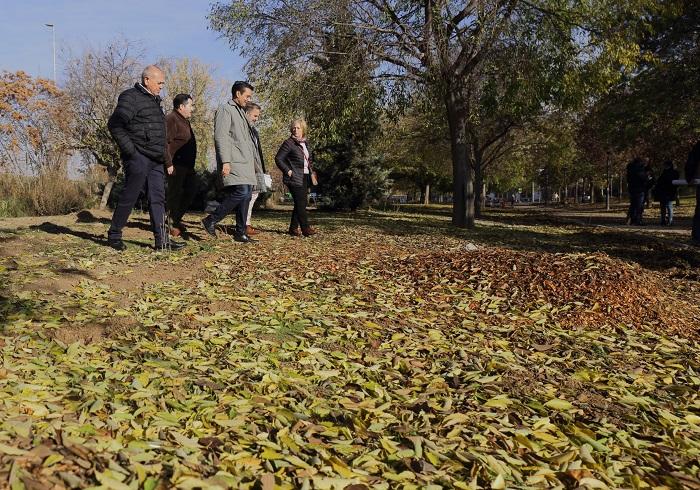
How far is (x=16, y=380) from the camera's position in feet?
8.48

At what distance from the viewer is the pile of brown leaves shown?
4.50 m

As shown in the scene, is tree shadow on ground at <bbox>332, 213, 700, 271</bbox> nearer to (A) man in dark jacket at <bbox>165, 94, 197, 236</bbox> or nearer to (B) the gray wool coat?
(B) the gray wool coat

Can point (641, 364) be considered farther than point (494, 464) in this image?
Yes

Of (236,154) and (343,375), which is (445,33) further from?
(343,375)

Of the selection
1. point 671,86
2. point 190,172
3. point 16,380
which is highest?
point 671,86

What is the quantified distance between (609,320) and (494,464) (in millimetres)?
2656

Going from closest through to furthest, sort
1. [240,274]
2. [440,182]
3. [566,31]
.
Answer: [240,274]
[566,31]
[440,182]

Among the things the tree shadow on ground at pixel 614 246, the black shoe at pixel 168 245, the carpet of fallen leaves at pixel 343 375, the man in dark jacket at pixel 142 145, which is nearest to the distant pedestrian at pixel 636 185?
the tree shadow on ground at pixel 614 246

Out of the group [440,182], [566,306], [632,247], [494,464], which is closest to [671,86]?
[632,247]

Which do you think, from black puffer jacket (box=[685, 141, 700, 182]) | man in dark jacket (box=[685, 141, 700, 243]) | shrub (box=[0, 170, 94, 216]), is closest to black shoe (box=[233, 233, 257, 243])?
man in dark jacket (box=[685, 141, 700, 243])

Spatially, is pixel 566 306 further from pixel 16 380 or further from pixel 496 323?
pixel 16 380

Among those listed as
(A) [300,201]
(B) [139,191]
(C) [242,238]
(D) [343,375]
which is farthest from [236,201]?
(D) [343,375]

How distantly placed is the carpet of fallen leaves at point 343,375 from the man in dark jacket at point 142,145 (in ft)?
2.29

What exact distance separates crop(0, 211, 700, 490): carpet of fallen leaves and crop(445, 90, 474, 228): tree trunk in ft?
→ 22.6
